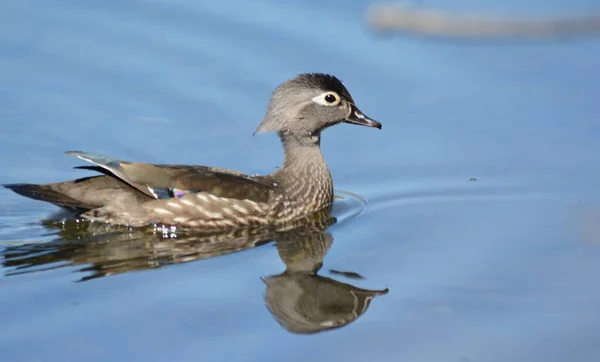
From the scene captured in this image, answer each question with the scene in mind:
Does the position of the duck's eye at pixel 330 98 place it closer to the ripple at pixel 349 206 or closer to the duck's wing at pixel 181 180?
the ripple at pixel 349 206

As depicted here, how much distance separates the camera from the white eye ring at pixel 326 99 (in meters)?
8.38

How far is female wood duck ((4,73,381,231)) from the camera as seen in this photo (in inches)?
300

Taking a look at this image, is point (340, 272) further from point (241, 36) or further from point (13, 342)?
point (241, 36)

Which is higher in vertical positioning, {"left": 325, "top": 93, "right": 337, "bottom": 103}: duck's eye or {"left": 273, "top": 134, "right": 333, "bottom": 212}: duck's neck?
Result: {"left": 325, "top": 93, "right": 337, "bottom": 103}: duck's eye

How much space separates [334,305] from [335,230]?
184 cm

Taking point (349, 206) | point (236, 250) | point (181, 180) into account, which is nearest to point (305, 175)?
point (349, 206)

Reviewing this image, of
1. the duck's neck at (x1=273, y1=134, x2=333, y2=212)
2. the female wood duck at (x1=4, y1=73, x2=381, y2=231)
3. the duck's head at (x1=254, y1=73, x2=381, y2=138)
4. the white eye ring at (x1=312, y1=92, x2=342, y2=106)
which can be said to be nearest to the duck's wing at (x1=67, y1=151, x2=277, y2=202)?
the female wood duck at (x1=4, y1=73, x2=381, y2=231)

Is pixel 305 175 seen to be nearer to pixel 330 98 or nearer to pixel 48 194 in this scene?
pixel 330 98

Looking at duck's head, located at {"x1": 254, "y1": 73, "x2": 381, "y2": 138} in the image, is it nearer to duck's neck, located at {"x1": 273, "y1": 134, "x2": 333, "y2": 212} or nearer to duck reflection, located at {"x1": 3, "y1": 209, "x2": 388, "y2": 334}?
duck's neck, located at {"x1": 273, "y1": 134, "x2": 333, "y2": 212}

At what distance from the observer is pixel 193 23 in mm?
11039

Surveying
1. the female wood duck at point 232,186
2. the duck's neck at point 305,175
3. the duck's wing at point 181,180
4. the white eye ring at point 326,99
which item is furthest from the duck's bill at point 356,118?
the duck's wing at point 181,180

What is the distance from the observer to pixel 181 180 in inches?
308

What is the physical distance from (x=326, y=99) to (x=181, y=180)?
149 cm

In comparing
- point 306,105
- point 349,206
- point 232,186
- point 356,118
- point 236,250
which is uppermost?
point 306,105
